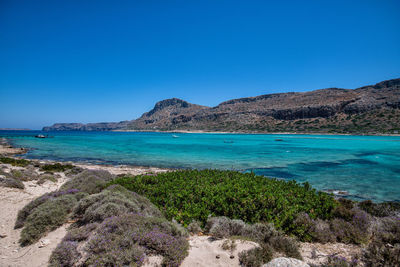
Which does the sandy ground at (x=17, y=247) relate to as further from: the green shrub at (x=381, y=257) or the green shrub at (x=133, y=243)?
the green shrub at (x=381, y=257)

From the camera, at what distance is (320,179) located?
608 inches

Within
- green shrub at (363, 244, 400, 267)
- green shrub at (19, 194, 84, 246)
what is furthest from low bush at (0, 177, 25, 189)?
green shrub at (363, 244, 400, 267)

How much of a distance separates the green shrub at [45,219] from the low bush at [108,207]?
1.33 feet

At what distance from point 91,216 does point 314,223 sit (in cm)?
619

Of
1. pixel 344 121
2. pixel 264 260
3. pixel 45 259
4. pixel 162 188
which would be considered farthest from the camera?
pixel 344 121

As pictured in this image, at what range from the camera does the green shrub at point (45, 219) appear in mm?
4980

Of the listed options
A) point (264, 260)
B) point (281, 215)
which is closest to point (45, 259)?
point (264, 260)

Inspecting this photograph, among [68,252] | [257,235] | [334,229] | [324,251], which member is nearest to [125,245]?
[68,252]

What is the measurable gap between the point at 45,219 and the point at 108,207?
183cm

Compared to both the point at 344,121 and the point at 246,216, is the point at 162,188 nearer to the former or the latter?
the point at 246,216

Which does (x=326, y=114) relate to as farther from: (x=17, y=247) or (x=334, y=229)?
(x=17, y=247)

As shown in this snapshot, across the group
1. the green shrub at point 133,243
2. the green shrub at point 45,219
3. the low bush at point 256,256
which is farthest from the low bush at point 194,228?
the green shrub at point 45,219

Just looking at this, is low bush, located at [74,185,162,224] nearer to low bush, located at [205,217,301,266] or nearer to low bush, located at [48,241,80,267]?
low bush, located at [48,241,80,267]

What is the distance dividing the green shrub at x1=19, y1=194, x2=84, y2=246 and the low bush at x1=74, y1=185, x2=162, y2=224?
0.40 meters
